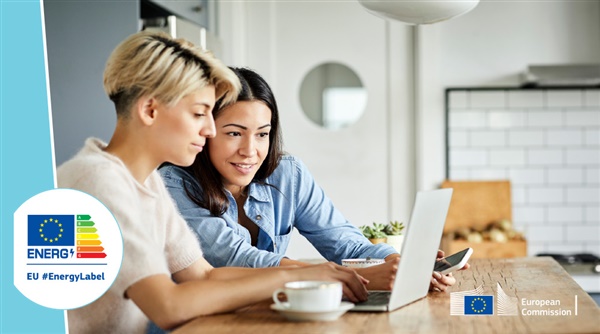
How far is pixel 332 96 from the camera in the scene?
9.86 feet

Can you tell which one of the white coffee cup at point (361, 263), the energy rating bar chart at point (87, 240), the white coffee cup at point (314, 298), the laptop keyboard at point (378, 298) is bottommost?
the laptop keyboard at point (378, 298)

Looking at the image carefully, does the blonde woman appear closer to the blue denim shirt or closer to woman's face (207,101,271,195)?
the blue denim shirt

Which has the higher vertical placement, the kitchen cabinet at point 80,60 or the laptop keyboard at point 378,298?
the kitchen cabinet at point 80,60

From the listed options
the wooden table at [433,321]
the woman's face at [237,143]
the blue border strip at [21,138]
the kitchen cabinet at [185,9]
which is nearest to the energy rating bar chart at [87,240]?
the blue border strip at [21,138]

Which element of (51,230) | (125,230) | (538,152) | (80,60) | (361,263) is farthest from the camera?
(538,152)

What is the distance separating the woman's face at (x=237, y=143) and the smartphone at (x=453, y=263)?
1.35 feet

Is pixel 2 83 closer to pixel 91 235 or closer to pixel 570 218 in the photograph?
pixel 91 235

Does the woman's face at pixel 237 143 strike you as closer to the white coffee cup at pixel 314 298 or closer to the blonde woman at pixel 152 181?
the blonde woman at pixel 152 181

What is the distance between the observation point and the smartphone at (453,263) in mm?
1314

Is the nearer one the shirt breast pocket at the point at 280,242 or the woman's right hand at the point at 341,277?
the woman's right hand at the point at 341,277

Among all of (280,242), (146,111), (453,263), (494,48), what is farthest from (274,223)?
(494,48)

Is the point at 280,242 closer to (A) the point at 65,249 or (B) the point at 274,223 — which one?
(B) the point at 274,223

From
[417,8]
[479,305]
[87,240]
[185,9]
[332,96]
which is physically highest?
[185,9]

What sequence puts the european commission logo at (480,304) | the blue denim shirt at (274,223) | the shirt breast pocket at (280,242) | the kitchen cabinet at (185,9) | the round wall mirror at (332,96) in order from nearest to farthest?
the european commission logo at (480,304) < the blue denim shirt at (274,223) < the shirt breast pocket at (280,242) < the kitchen cabinet at (185,9) < the round wall mirror at (332,96)
